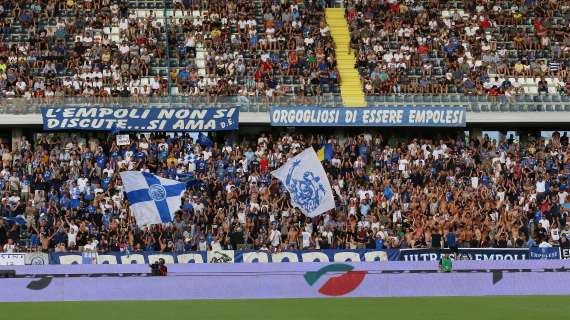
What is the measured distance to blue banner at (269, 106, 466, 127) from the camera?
46000 millimetres

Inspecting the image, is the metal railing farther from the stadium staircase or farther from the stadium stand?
the stadium staircase

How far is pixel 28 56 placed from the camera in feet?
154

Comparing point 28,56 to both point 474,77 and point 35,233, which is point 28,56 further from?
point 474,77

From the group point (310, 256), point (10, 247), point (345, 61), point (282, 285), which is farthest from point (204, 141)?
point (282, 285)

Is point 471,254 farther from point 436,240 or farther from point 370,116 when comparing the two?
point 370,116

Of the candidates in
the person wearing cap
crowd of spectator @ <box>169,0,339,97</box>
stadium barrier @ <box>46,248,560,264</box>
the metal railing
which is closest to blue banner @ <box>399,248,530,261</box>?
stadium barrier @ <box>46,248,560,264</box>

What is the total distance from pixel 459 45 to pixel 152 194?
20188 mm

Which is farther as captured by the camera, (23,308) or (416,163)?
(416,163)

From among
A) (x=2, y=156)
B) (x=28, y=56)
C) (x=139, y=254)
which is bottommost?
(x=139, y=254)

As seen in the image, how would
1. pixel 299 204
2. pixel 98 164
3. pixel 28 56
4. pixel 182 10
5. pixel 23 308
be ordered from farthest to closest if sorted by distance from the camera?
pixel 182 10 < pixel 28 56 < pixel 98 164 < pixel 299 204 < pixel 23 308

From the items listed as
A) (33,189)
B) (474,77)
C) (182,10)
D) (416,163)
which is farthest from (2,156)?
(474,77)

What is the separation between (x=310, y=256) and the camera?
1499 inches

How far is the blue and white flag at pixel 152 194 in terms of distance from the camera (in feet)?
114

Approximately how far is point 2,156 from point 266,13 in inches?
572
